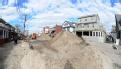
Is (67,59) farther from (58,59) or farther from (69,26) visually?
(69,26)

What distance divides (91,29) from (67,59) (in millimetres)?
42258

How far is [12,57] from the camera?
2958cm

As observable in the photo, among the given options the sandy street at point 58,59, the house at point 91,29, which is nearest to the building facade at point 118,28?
the house at point 91,29

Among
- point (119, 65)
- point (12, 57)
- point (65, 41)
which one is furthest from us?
point (65, 41)

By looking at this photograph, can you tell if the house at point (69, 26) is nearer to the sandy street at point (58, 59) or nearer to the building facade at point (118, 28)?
the building facade at point (118, 28)

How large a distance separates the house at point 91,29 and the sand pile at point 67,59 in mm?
33772

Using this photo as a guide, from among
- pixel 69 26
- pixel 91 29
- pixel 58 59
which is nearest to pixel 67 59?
pixel 58 59

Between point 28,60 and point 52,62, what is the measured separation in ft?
10.8

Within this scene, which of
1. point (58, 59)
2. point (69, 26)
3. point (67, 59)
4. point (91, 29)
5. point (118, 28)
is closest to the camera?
point (58, 59)

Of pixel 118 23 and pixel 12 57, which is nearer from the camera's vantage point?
pixel 12 57

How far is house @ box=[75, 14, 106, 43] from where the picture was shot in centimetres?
7069

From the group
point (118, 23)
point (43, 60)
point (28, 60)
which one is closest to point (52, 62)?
point (43, 60)

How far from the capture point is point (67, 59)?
107 feet

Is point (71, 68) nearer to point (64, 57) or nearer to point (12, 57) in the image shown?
point (64, 57)
